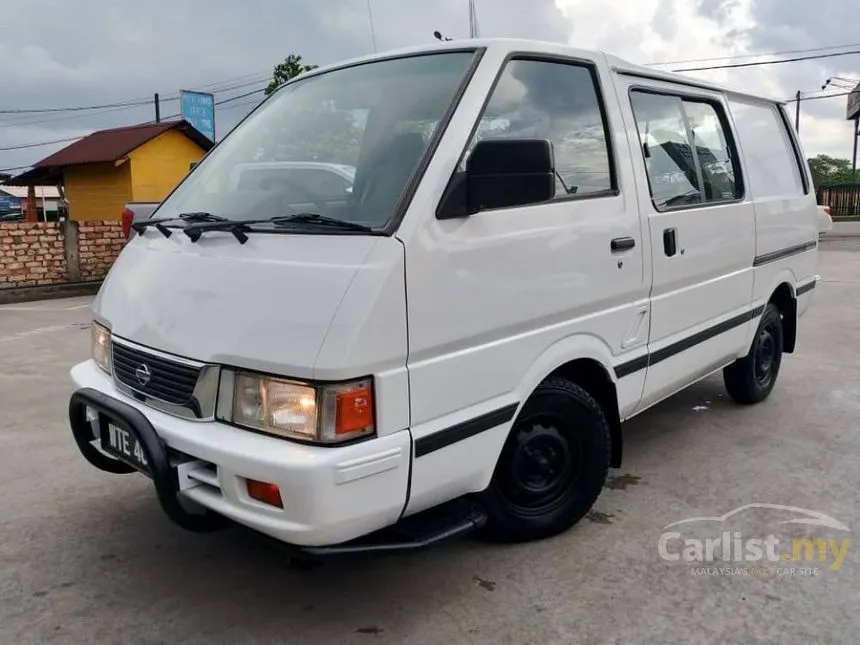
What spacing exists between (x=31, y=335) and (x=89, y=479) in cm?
516

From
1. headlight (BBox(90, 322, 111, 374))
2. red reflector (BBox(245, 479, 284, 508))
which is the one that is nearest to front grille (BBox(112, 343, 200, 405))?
headlight (BBox(90, 322, 111, 374))

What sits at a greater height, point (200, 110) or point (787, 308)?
point (200, 110)

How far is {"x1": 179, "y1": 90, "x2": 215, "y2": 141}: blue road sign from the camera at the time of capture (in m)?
22.6

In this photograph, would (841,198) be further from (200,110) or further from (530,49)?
(530,49)

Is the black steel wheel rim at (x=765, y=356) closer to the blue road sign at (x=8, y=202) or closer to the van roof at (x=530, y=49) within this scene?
the van roof at (x=530, y=49)

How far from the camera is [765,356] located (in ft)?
16.1

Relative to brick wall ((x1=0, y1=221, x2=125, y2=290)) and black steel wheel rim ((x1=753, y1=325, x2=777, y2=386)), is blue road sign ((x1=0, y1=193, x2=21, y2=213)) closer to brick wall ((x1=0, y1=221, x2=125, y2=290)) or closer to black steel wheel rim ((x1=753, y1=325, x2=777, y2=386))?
brick wall ((x1=0, y1=221, x2=125, y2=290))

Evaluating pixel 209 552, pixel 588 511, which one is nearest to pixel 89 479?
pixel 209 552

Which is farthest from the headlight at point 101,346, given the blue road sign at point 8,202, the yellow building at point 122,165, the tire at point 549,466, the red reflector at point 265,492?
the blue road sign at point 8,202

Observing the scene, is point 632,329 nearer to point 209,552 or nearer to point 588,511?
point 588,511

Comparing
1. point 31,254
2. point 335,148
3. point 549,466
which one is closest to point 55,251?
point 31,254

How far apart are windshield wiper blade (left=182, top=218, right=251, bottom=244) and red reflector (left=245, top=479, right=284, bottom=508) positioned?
0.81 meters

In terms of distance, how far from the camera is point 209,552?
3.01 meters

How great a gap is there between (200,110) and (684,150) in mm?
22184
